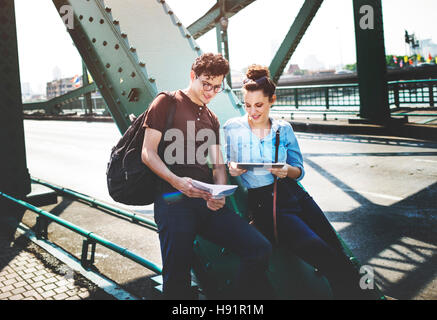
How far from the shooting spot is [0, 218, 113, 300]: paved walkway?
3334mm

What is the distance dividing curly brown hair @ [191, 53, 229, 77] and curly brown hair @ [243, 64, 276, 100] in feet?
1.00

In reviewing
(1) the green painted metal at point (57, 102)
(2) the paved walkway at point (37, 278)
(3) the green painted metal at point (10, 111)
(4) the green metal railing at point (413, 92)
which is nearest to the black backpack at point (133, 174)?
(2) the paved walkway at point (37, 278)

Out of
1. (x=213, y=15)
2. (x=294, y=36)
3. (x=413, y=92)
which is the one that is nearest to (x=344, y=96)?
(x=413, y=92)

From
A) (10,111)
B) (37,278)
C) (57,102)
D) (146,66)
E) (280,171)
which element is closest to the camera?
(280,171)

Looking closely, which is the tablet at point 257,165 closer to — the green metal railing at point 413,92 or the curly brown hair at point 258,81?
the curly brown hair at point 258,81

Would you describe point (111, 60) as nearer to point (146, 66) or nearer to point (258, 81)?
point (146, 66)

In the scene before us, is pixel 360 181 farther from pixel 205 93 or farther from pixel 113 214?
pixel 205 93

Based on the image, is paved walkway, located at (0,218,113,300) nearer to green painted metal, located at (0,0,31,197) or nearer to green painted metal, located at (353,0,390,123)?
green painted metal, located at (0,0,31,197)

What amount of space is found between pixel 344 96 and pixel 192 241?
1357 cm

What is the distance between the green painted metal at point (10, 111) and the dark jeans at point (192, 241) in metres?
4.11

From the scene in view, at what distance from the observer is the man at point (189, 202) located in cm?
224

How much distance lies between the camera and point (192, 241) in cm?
229

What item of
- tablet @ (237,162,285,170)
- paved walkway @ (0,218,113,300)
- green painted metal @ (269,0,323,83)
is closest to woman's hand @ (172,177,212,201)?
tablet @ (237,162,285,170)

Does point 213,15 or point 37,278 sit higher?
point 213,15
